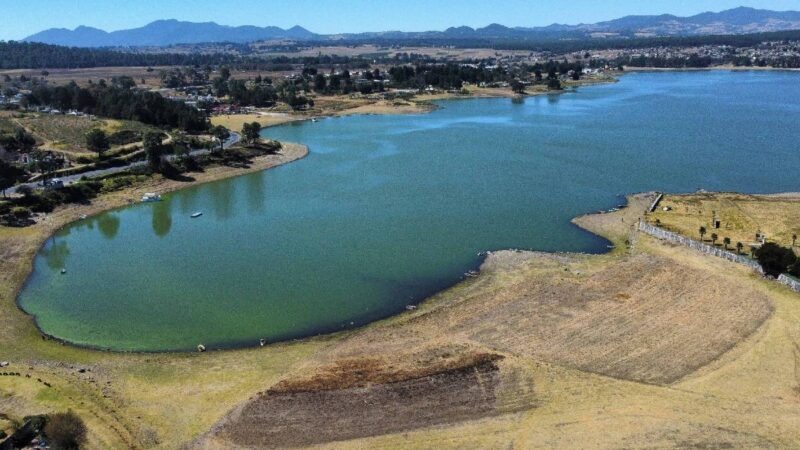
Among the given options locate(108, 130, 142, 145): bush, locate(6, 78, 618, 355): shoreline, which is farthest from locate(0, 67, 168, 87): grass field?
locate(108, 130, 142, 145): bush

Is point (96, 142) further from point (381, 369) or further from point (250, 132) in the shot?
point (381, 369)

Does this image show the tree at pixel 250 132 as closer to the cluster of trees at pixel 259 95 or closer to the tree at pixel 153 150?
the tree at pixel 153 150

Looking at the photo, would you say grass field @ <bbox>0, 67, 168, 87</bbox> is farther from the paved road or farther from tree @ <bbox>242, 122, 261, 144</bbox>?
the paved road

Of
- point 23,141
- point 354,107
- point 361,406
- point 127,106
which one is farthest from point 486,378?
point 354,107

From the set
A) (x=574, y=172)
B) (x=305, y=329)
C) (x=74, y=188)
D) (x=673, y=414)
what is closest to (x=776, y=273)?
(x=673, y=414)

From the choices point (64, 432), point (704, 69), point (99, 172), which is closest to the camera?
point (64, 432)

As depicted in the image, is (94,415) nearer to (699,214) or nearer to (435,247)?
(435,247)
